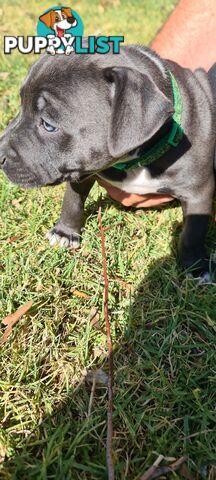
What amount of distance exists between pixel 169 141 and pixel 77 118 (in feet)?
A: 1.62

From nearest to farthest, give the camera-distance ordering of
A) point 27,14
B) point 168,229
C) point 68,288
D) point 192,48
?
point 68,288
point 168,229
point 192,48
point 27,14

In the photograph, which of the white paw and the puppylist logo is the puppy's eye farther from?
the white paw

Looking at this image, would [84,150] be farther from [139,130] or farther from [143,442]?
[143,442]

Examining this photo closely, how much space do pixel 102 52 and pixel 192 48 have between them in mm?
1644

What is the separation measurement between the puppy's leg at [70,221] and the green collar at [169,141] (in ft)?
1.58

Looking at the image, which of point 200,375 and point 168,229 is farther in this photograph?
point 168,229

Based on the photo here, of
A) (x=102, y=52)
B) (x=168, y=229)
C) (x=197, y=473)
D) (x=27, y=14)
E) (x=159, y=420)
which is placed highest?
(x=27, y=14)

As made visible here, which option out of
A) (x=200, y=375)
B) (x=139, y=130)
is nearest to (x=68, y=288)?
(x=200, y=375)

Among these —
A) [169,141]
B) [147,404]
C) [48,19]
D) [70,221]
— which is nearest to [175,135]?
[169,141]

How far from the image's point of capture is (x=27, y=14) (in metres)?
5.57

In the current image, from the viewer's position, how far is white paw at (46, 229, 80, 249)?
130 inches

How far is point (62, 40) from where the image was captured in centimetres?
273

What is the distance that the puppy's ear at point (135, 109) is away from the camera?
229cm

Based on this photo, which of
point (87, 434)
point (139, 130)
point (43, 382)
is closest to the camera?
point (139, 130)
